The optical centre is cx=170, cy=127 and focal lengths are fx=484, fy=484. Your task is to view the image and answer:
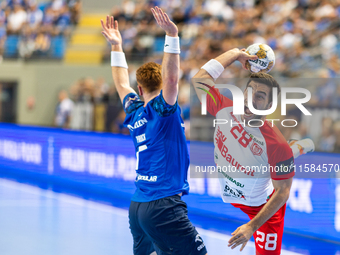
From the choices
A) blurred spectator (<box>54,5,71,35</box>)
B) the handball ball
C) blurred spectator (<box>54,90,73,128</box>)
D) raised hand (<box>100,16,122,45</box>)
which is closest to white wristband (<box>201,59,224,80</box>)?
the handball ball

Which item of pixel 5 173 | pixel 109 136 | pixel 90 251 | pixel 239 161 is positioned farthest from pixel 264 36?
pixel 239 161

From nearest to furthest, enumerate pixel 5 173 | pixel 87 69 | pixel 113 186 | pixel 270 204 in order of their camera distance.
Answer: pixel 270 204, pixel 113 186, pixel 5 173, pixel 87 69

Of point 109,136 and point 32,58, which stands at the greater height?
point 32,58

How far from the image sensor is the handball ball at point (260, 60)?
374 centimetres

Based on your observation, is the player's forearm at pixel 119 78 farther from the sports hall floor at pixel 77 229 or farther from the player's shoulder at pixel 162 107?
the sports hall floor at pixel 77 229

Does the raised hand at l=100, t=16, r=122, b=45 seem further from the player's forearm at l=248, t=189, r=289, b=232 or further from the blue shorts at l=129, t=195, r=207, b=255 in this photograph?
the player's forearm at l=248, t=189, r=289, b=232

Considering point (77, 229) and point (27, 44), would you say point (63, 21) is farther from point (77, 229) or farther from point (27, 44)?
point (77, 229)

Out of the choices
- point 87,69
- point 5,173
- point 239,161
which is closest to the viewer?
point 239,161

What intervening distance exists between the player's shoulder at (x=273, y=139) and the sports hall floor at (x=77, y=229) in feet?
8.60

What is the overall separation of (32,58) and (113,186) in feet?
35.5

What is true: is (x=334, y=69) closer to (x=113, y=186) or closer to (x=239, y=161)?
(x=113, y=186)

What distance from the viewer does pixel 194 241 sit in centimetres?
364

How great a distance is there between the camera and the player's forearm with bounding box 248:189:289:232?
11.0 ft

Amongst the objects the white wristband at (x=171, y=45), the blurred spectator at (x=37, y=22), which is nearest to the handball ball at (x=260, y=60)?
the white wristband at (x=171, y=45)
